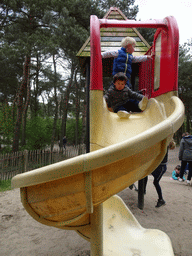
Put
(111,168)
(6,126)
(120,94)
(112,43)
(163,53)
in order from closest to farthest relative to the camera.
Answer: (111,168) < (163,53) < (120,94) < (112,43) < (6,126)

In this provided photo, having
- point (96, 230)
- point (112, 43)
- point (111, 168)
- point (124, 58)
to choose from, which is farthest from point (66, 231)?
point (112, 43)

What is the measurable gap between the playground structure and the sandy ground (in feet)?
2.19

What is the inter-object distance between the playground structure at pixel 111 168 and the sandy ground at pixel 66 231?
26.3 inches

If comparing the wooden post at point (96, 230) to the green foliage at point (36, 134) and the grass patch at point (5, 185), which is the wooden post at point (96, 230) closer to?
the grass patch at point (5, 185)

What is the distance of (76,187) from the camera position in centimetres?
106

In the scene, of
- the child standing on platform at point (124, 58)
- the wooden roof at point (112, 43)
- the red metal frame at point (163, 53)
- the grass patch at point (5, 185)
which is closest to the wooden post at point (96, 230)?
the red metal frame at point (163, 53)

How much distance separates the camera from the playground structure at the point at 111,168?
1.02 metres

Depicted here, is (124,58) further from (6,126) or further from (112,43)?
(6,126)

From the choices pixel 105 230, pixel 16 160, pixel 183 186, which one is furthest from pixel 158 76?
pixel 16 160

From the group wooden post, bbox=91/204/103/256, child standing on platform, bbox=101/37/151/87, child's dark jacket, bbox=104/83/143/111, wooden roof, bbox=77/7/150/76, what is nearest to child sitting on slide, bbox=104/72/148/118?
child's dark jacket, bbox=104/83/143/111

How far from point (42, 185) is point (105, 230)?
1735 millimetres

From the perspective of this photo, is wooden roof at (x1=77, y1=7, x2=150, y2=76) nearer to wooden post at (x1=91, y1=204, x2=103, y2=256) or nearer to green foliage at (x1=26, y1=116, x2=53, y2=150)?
wooden post at (x1=91, y1=204, x2=103, y2=256)

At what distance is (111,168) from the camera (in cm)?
111

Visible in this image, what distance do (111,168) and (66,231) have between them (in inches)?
107
